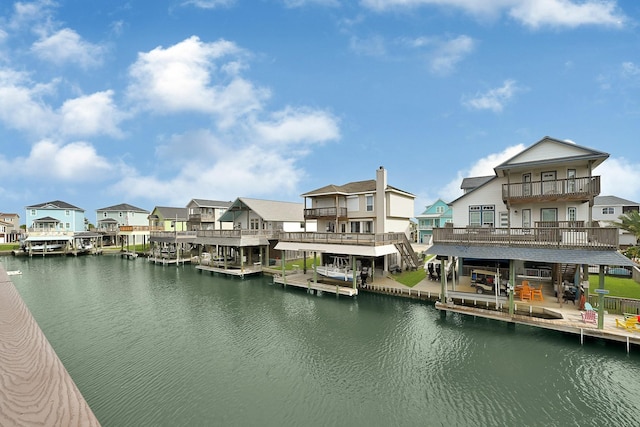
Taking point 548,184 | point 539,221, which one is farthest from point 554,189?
point 539,221

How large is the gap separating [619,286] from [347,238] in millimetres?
19611

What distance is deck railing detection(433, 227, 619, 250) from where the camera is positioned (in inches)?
579

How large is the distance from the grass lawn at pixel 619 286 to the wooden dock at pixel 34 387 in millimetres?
25657

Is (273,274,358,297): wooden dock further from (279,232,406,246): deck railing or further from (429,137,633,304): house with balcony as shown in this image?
(429,137,633,304): house with balcony

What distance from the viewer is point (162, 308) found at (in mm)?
21250

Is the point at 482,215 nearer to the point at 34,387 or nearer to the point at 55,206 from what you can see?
the point at 34,387

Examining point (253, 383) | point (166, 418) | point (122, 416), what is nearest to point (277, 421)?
point (253, 383)

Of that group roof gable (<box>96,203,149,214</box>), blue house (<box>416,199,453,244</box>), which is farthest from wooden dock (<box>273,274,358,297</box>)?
roof gable (<box>96,203,149,214</box>)

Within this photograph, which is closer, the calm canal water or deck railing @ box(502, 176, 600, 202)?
the calm canal water

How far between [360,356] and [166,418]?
7.97m

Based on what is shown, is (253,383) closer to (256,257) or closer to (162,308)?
(162,308)

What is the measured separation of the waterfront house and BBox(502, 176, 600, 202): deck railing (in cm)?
9025

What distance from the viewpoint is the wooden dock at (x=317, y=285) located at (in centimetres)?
2264

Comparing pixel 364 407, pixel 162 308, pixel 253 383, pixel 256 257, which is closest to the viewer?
pixel 364 407
